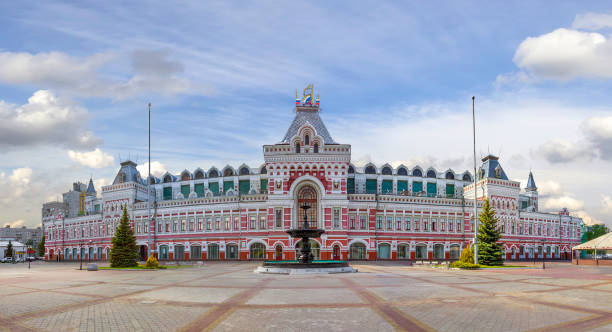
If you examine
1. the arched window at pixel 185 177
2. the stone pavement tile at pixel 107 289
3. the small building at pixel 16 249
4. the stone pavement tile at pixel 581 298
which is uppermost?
the arched window at pixel 185 177

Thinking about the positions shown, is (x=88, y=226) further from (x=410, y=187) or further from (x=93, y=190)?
(x=410, y=187)

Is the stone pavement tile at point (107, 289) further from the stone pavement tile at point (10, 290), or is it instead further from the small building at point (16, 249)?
the small building at point (16, 249)

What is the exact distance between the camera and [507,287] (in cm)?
2500

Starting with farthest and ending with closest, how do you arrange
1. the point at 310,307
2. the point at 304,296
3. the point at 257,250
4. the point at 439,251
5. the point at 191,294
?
the point at 439,251, the point at 257,250, the point at 191,294, the point at 304,296, the point at 310,307

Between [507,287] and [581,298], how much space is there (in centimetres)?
471

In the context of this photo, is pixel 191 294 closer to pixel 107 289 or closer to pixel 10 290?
pixel 107 289

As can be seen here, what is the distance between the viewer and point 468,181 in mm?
85438

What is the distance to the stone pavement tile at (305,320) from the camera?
14.2 meters

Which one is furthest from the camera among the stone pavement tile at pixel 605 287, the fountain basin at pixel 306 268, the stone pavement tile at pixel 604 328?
the fountain basin at pixel 306 268

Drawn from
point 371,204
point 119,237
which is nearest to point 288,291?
point 119,237

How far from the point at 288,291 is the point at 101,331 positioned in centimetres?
1051

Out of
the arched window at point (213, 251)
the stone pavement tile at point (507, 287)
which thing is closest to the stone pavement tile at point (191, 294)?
the stone pavement tile at point (507, 287)

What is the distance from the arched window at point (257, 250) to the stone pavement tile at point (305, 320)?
52454 millimetres

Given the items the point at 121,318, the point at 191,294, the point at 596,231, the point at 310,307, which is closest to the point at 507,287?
the point at 310,307
